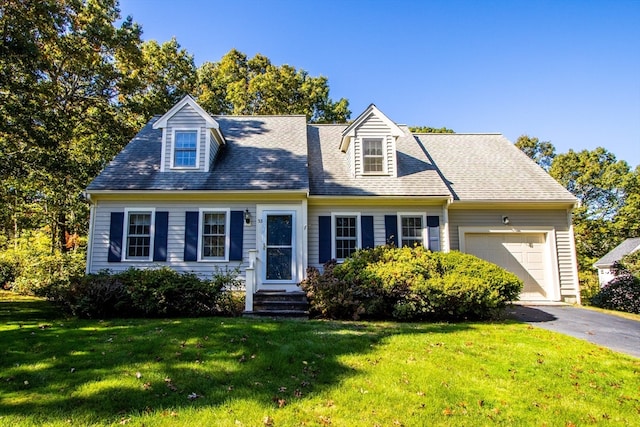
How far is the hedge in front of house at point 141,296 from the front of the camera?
8.14 meters

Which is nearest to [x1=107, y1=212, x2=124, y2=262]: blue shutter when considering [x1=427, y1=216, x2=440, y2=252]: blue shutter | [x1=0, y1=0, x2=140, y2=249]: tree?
[x1=0, y1=0, x2=140, y2=249]: tree

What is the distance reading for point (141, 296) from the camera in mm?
8172

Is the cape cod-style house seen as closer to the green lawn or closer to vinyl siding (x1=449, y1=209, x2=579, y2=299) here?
vinyl siding (x1=449, y1=209, x2=579, y2=299)

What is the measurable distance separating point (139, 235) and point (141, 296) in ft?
10.9

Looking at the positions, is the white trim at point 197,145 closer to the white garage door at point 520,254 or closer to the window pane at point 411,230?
the window pane at point 411,230

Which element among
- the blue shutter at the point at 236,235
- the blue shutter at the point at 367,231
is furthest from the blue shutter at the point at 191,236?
the blue shutter at the point at 367,231

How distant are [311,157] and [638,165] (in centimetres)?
2961

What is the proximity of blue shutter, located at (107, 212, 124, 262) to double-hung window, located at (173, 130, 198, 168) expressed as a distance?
233cm

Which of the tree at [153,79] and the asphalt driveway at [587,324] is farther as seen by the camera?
the tree at [153,79]

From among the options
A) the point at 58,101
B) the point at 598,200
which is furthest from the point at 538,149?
the point at 58,101

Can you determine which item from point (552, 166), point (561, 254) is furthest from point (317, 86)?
point (552, 166)

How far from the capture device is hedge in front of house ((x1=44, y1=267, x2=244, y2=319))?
320 inches

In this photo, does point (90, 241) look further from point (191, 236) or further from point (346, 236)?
point (346, 236)

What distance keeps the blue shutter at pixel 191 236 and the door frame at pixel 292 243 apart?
Answer: 184 centimetres
